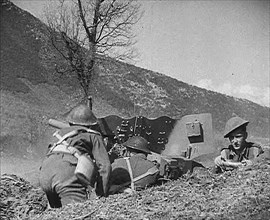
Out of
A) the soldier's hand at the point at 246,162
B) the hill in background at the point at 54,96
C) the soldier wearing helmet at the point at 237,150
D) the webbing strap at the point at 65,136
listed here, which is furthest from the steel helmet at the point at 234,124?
the hill in background at the point at 54,96

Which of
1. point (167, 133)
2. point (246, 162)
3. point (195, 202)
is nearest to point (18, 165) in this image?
point (167, 133)

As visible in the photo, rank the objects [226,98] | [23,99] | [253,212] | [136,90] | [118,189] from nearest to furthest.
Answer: [253,212] < [118,189] < [23,99] < [136,90] < [226,98]

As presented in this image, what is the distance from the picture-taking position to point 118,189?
22.2 ft

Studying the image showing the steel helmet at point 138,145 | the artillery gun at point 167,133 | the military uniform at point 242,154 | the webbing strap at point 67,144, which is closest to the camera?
the webbing strap at point 67,144

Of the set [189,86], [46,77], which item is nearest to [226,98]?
[189,86]

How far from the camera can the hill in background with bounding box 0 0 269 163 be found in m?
24.7

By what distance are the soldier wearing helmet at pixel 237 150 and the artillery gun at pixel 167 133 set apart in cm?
255

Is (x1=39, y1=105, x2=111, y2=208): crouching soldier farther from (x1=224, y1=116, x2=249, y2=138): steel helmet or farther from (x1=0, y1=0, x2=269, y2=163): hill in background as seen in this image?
(x1=0, y1=0, x2=269, y2=163): hill in background

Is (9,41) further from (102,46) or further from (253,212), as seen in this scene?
(253,212)

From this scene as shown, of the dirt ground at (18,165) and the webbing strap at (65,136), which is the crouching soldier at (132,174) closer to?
the webbing strap at (65,136)

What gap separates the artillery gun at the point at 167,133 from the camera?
1010 cm

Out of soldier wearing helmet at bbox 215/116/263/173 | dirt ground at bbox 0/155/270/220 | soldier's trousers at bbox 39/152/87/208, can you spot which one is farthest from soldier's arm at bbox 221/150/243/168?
soldier's trousers at bbox 39/152/87/208

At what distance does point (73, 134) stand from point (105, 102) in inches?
1183

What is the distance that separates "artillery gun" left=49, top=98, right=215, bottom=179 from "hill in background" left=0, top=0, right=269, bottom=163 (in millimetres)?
10052
